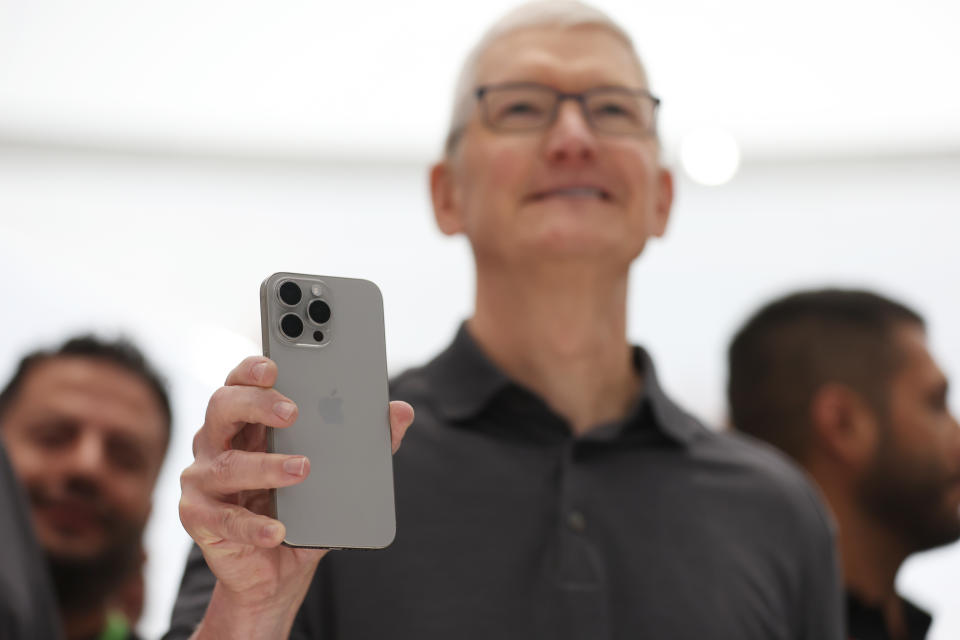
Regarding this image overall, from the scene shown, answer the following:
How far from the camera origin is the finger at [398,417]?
0.60 meters

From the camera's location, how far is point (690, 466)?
3.15ft

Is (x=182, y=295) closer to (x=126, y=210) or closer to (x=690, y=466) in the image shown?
(x=126, y=210)

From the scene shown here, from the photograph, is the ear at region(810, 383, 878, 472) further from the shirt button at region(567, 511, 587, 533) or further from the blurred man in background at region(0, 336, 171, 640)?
the blurred man in background at region(0, 336, 171, 640)

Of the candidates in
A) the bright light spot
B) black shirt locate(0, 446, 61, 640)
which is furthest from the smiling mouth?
the bright light spot

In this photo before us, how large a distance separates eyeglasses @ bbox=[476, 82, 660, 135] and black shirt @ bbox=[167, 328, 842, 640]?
0.79 feet

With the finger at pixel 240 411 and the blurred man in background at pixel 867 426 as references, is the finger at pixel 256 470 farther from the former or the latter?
the blurred man in background at pixel 867 426

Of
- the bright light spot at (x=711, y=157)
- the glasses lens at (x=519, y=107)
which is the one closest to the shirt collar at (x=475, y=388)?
the glasses lens at (x=519, y=107)

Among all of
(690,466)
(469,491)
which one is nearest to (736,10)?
(690,466)

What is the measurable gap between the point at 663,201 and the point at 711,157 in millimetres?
1137

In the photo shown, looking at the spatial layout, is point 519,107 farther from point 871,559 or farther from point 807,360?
point 871,559

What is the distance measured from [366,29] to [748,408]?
Result: 3.47 feet

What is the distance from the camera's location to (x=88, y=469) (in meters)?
1.33

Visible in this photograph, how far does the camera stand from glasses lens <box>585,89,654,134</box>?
98cm

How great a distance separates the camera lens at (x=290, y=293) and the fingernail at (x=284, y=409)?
0.10 meters
